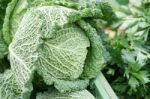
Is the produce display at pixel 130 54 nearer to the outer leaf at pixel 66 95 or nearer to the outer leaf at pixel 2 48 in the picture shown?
the outer leaf at pixel 66 95

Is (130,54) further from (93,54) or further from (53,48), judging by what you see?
(53,48)

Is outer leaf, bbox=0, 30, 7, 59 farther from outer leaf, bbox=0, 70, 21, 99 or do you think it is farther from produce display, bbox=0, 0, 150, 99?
outer leaf, bbox=0, 70, 21, 99

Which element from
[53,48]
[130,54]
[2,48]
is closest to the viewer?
[53,48]

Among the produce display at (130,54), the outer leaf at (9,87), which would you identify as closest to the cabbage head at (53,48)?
the outer leaf at (9,87)

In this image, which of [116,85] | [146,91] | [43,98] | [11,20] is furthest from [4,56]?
[146,91]

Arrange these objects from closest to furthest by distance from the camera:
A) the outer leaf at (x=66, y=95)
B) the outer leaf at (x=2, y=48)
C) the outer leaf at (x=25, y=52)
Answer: the outer leaf at (x=25, y=52) < the outer leaf at (x=66, y=95) < the outer leaf at (x=2, y=48)

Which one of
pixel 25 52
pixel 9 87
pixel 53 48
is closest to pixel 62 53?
pixel 53 48

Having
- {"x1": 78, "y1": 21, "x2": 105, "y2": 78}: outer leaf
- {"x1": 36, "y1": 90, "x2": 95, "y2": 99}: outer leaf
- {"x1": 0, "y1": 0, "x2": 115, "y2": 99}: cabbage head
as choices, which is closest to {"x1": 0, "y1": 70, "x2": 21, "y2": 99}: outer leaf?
{"x1": 0, "y1": 0, "x2": 115, "y2": 99}: cabbage head

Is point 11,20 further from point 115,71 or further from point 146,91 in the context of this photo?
point 146,91
